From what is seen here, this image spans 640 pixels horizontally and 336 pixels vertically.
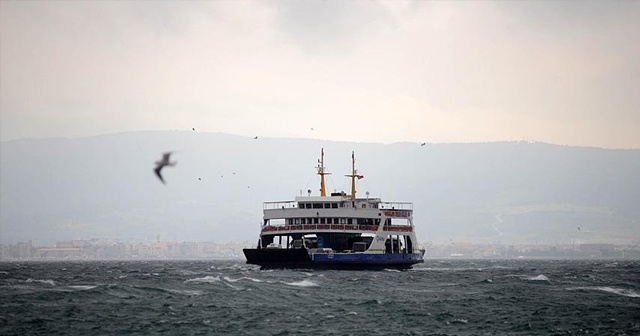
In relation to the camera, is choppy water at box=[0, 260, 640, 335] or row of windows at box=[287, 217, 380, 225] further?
row of windows at box=[287, 217, 380, 225]

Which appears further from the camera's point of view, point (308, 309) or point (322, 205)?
point (322, 205)

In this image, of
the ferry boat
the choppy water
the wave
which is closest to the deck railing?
the ferry boat

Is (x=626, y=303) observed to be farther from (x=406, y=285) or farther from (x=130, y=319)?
(x=130, y=319)

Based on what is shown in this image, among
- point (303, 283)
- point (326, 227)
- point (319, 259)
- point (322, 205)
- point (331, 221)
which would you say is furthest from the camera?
point (322, 205)

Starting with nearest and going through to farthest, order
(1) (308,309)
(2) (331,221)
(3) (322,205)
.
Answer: (1) (308,309), (2) (331,221), (3) (322,205)

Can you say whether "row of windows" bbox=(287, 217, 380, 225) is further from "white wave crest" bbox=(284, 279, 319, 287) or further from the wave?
the wave

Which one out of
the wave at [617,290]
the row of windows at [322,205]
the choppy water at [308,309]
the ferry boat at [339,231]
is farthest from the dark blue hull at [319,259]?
the wave at [617,290]

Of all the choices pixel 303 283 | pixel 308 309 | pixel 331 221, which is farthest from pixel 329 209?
pixel 308 309

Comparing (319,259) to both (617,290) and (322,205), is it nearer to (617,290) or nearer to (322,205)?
(322,205)

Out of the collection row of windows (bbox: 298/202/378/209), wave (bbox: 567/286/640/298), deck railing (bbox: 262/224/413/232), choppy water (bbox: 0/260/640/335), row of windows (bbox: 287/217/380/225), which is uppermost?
row of windows (bbox: 298/202/378/209)

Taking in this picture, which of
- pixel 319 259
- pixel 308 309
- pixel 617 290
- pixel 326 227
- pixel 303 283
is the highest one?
pixel 326 227

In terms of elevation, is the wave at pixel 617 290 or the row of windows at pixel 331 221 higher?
the row of windows at pixel 331 221

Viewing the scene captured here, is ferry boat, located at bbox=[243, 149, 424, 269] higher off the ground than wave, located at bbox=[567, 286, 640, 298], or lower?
higher

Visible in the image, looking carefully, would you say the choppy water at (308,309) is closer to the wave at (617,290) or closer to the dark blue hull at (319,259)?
the wave at (617,290)
